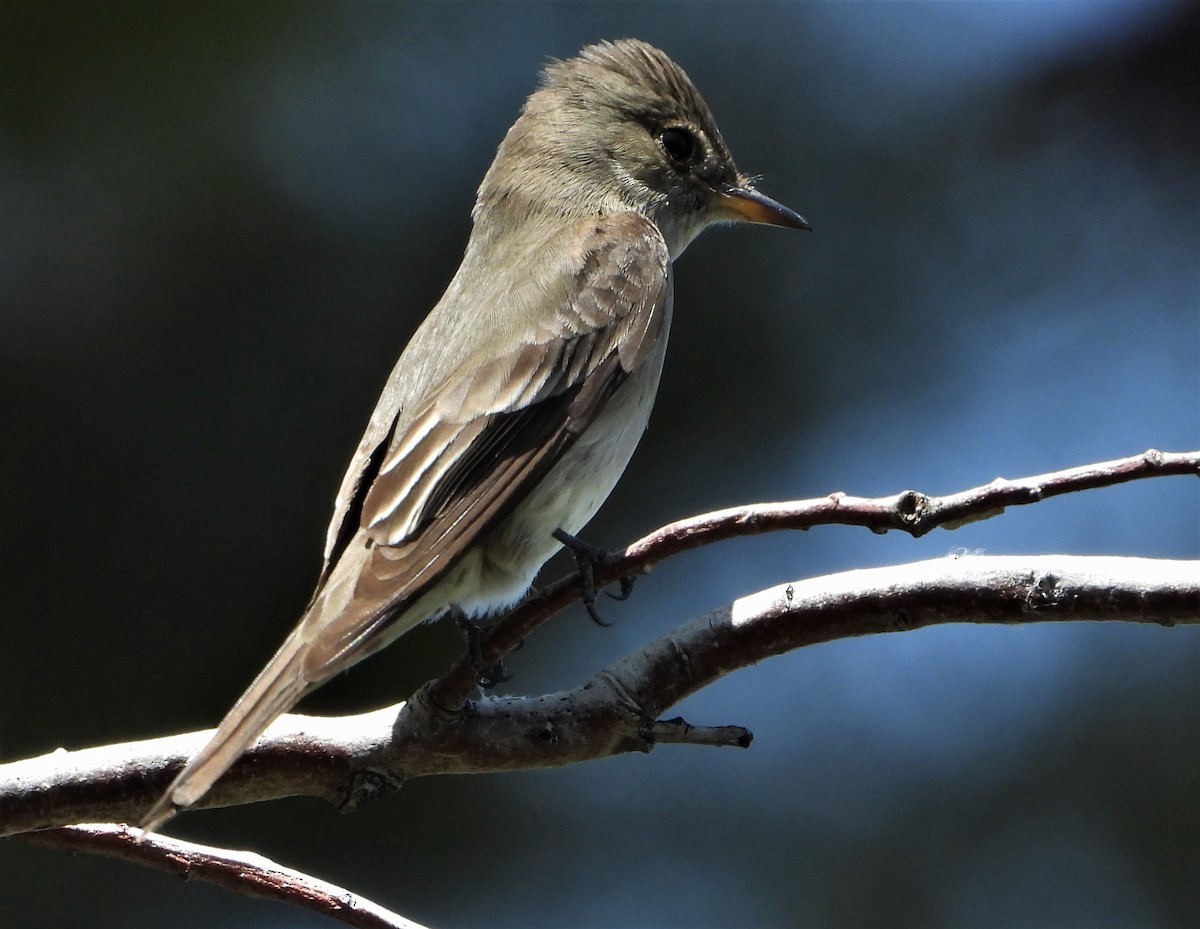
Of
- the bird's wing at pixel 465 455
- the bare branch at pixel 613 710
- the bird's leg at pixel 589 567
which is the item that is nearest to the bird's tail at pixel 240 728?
the bird's wing at pixel 465 455

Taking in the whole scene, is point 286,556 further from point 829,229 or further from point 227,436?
point 829,229

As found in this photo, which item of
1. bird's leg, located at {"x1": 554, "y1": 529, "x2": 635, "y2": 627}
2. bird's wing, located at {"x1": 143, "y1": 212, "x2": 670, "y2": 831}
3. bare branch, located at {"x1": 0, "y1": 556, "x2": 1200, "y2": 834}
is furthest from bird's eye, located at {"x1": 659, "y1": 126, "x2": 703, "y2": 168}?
bare branch, located at {"x1": 0, "y1": 556, "x2": 1200, "y2": 834}

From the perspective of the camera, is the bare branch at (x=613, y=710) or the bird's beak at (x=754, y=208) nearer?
the bare branch at (x=613, y=710)

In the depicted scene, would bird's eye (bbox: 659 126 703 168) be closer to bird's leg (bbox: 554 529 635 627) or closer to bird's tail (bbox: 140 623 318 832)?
bird's leg (bbox: 554 529 635 627)

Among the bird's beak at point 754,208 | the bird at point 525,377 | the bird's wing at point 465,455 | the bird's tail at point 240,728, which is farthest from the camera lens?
the bird's beak at point 754,208

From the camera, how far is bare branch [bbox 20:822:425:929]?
6.85ft

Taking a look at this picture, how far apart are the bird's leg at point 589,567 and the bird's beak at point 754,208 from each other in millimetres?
1432

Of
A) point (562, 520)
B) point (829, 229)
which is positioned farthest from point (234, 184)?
point (562, 520)

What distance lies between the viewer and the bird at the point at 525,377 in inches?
91.7

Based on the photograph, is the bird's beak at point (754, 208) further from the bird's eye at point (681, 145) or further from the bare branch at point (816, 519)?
the bare branch at point (816, 519)

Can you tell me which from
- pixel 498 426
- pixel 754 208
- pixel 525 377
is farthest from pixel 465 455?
pixel 754 208

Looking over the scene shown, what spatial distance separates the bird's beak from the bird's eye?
12 cm

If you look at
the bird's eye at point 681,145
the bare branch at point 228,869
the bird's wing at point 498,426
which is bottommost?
the bare branch at point 228,869

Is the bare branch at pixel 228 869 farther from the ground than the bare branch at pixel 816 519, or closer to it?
closer to it
